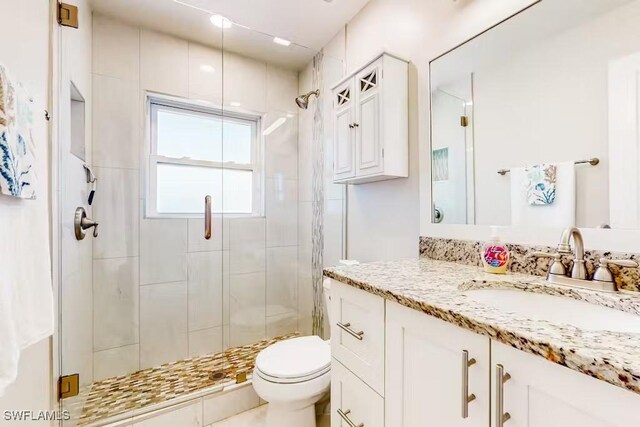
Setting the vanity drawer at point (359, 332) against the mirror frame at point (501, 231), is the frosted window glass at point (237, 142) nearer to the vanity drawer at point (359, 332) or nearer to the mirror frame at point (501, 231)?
the mirror frame at point (501, 231)

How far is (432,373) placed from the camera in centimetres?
68

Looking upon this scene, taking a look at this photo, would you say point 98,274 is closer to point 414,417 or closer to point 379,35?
point 414,417

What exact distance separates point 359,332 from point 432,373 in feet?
0.95

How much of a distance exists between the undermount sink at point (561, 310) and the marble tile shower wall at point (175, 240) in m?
1.72

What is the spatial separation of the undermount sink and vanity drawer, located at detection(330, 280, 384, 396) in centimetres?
28

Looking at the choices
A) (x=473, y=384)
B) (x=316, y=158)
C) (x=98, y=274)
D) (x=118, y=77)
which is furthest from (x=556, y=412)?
(x=118, y=77)

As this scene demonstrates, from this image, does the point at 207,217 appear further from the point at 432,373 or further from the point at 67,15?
the point at 432,373

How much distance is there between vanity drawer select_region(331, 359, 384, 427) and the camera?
2.82 ft

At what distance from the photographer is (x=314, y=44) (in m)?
2.21

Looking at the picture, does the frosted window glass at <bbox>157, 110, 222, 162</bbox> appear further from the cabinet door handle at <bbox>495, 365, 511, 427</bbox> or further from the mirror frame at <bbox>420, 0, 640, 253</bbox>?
the cabinet door handle at <bbox>495, 365, 511, 427</bbox>

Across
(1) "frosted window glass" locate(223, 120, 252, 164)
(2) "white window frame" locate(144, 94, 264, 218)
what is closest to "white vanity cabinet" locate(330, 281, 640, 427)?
Result: (2) "white window frame" locate(144, 94, 264, 218)

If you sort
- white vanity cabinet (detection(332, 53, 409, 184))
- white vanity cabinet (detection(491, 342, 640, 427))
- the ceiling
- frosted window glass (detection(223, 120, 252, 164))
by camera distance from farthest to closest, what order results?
1. frosted window glass (detection(223, 120, 252, 164))
2. the ceiling
3. white vanity cabinet (detection(332, 53, 409, 184))
4. white vanity cabinet (detection(491, 342, 640, 427))

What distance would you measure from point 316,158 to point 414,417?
6.07ft

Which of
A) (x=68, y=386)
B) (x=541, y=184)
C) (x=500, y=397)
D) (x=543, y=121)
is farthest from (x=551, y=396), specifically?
(x=68, y=386)
